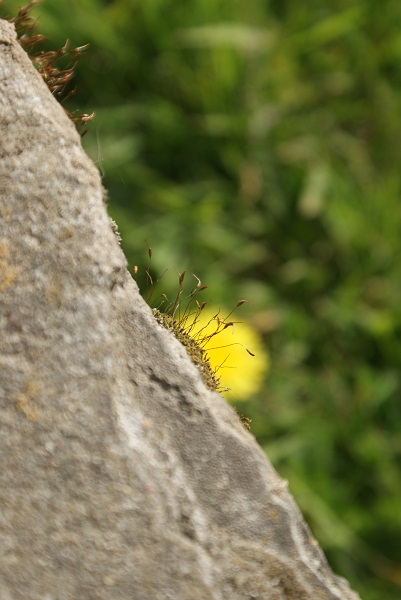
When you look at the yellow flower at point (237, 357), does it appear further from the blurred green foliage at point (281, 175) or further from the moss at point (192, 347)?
the moss at point (192, 347)

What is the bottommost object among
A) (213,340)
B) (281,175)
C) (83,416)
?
(281,175)

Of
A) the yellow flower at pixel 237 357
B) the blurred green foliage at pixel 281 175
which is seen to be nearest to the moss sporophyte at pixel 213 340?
the yellow flower at pixel 237 357

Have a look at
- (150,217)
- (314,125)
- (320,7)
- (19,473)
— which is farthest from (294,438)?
(19,473)

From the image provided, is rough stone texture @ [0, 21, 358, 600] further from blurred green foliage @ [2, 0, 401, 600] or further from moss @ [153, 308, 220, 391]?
blurred green foliage @ [2, 0, 401, 600]

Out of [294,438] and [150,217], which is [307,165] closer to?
[150,217]

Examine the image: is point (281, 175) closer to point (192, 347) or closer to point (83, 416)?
point (192, 347)

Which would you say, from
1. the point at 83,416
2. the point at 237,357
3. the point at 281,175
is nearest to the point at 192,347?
the point at 83,416

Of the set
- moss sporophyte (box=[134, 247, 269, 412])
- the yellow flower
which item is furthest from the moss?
the yellow flower
